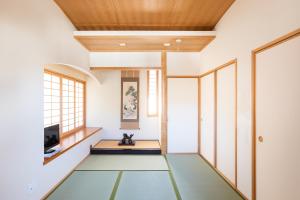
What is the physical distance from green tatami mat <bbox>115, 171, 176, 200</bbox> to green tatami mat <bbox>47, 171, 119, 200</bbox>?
21cm

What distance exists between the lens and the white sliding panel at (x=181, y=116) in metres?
4.76

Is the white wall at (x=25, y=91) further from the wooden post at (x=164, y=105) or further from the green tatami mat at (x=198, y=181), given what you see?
the wooden post at (x=164, y=105)

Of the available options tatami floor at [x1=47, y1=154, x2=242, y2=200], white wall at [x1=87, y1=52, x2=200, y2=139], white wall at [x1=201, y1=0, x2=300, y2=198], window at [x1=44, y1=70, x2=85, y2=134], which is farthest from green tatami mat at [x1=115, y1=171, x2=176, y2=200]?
white wall at [x1=87, y1=52, x2=200, y2=139]

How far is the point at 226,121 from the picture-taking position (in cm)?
322

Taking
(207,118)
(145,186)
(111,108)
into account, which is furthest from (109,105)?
(145,186)

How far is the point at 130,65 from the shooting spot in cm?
477

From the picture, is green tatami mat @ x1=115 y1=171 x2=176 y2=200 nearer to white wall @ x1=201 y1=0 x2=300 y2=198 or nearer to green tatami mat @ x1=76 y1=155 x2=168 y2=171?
green tatami mat @ x1=76 y1=155 x2=168 y2=171

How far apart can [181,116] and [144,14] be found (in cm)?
267

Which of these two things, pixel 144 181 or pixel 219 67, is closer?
pixel 144 181

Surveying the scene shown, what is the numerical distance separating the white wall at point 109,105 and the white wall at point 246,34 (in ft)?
11.1

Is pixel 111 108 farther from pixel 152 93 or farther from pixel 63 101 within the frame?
pixel 63 101

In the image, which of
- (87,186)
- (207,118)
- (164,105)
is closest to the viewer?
(87,186)

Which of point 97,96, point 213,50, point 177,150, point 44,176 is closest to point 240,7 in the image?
point 213,50

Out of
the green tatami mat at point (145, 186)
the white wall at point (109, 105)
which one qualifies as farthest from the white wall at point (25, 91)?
the white wall at point (109, 105)
